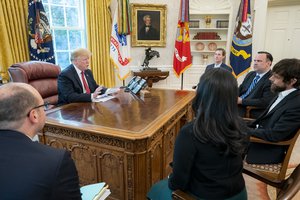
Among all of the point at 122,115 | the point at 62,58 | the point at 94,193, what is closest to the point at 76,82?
the point at 122,115

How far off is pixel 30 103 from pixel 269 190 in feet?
7.30

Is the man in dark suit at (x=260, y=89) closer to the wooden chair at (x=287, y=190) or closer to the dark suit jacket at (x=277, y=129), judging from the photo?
the dark suit jacket at (x=277, y=129)

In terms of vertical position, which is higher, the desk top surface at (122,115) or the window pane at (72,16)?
the window pane at (72,16)

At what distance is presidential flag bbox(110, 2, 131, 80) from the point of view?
425 centimetres

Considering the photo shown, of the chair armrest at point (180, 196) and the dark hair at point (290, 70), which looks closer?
the chair armrest at point (180, 196)

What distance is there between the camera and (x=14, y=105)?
82 centimetres

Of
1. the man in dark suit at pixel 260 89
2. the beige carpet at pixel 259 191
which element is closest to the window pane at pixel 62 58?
the man in dark suit at pixel 260 89

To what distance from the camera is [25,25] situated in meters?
2.98

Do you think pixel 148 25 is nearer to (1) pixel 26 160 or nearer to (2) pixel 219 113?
(2) pixel 219 113

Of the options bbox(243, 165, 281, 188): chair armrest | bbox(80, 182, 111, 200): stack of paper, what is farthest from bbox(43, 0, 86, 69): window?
bbox(243, 165, 281, 188): chair armrest

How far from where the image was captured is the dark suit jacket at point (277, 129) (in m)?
1.56

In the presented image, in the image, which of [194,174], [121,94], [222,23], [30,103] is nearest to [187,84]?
[222,23]

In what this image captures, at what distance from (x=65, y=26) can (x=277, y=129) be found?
3669 mm

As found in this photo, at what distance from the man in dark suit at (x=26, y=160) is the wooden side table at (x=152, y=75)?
380 cm
